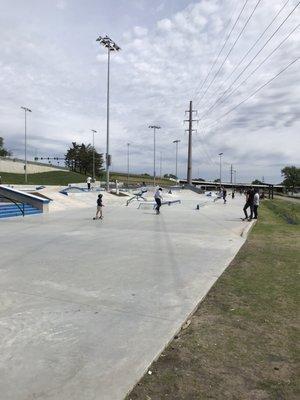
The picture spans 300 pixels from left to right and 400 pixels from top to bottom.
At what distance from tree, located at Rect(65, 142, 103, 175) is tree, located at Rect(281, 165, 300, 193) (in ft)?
209

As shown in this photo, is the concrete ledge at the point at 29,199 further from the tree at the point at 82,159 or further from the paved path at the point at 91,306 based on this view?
the tree at the point at 82,159

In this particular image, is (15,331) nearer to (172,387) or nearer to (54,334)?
(54,334)

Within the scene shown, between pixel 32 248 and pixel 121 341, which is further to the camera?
pixel 32 248

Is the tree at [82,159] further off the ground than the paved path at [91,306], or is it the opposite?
the tree at [82,159]

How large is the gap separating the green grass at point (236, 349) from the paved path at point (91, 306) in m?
0.21

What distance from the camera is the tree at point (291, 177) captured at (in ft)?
456

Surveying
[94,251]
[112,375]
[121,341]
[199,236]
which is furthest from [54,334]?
[199,236]

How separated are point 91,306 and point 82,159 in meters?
119

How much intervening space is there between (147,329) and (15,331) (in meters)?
1.53

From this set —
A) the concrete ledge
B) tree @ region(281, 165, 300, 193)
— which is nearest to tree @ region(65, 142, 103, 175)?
tree @ region(281, 165, 300, 193)

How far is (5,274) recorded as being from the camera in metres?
7.72

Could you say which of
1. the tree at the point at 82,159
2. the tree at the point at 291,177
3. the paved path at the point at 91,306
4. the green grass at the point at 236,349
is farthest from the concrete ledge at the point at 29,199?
the tree at the point at 291,177

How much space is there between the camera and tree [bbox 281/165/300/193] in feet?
456

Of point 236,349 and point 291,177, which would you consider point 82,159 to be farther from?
point 236,349
